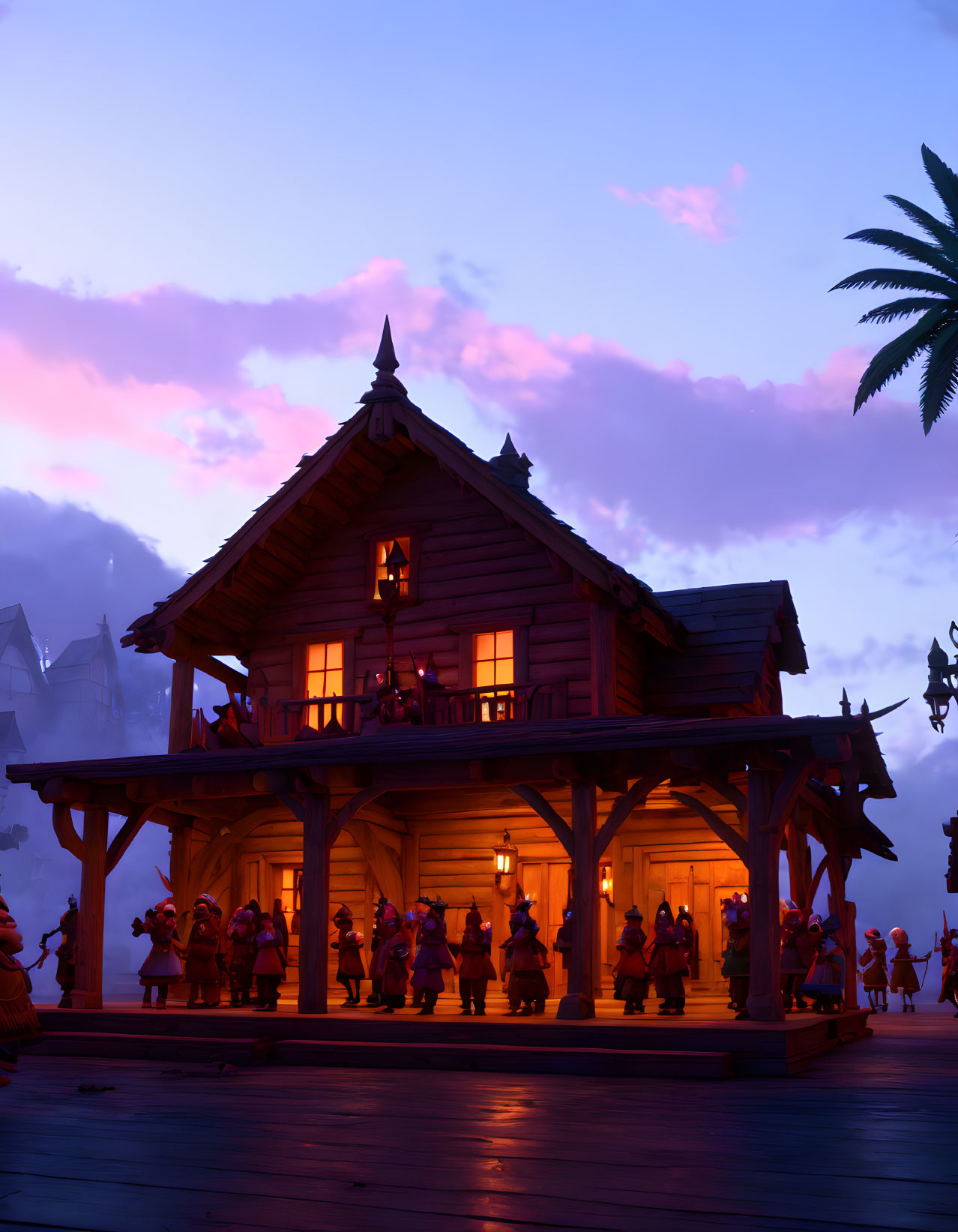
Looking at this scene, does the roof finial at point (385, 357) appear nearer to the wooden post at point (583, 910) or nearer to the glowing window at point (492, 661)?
the glowing window at point (492, 661)

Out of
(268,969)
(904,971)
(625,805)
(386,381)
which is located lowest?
(904,971)

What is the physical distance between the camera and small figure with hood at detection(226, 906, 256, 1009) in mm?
19969

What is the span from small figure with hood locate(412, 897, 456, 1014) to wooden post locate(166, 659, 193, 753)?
20.3ft

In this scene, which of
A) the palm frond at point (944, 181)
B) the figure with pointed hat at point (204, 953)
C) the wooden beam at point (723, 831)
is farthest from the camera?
the palm frond at point (944, 181)

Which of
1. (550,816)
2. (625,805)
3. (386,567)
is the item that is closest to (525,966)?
(550,816)

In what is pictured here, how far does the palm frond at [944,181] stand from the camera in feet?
81.3

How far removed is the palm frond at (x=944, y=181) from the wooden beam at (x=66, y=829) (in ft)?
63.2

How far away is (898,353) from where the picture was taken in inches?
979

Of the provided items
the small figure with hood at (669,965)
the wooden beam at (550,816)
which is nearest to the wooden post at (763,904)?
the wooden beam at (550,816)

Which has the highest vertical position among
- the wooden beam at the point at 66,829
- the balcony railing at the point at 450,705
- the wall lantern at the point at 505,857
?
the balcony railing at the point at 450,705

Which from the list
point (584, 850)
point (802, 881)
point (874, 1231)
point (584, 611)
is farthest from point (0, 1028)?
point (802, 881)

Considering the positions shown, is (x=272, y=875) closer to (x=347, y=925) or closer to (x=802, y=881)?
(x=347, y=925)

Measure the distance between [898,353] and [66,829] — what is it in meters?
17.3

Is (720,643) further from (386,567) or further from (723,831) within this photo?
(723,831)
